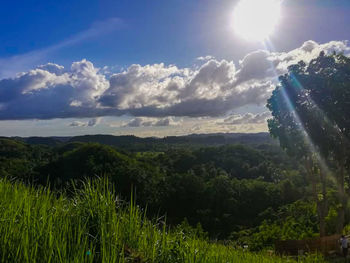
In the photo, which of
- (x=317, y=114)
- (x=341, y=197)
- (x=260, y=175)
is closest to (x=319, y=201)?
(x=341, y=197)

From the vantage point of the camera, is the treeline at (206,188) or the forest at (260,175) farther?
the treeline at (206,188)

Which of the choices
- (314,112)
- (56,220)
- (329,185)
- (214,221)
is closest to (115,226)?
(56,220)

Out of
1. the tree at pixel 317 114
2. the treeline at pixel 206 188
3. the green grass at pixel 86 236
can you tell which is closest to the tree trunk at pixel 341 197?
the tree at pixel 317 114

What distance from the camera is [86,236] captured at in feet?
9.26

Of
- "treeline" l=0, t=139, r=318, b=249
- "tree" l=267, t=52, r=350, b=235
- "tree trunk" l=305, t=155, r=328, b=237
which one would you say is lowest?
"treeline" l=0, t=139, r=318, b=249

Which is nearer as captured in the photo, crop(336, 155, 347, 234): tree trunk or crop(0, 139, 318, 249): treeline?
crop(336, 155, 347, 234): tree trunk

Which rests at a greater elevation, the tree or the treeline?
the tree

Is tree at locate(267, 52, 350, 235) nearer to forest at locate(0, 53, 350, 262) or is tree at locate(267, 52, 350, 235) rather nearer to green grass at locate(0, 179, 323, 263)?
forest at locate(0, 53, 350, 262)

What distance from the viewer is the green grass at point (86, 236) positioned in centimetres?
261

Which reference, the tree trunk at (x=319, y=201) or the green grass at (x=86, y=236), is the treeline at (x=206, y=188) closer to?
the tree trunk at (x=319, y=201)

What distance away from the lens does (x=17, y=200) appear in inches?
146

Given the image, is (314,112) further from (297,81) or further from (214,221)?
(214,221)

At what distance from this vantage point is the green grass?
2.61 metres

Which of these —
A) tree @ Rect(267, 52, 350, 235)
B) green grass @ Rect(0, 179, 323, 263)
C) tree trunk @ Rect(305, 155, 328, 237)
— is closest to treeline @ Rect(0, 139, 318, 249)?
tree trunk @ Rect(305, 155, 328, 237)
